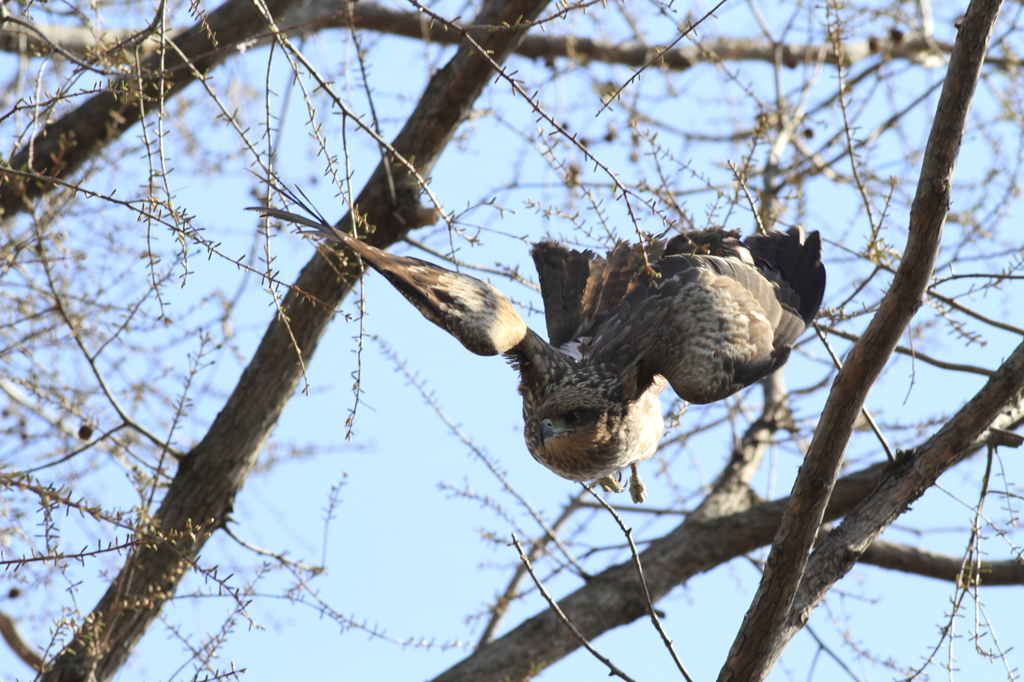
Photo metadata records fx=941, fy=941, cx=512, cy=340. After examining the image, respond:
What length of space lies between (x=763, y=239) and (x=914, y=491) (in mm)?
1247

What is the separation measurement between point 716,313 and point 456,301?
103cm

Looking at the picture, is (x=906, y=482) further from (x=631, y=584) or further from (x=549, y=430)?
(x=631, y=584)

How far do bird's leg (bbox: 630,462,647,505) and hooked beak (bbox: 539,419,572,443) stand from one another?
31.9 inches

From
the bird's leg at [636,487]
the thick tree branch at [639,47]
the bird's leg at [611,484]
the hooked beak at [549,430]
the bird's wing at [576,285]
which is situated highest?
the thick tree branch at [639,47]

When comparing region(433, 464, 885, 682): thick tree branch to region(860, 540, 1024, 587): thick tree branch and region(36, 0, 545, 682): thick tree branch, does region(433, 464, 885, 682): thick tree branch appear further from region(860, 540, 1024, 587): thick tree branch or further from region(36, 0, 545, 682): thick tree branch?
region(36, 0, 545, 682): thick tree branch

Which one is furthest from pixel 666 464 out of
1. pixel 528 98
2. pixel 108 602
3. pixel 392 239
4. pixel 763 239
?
pixel 528 98

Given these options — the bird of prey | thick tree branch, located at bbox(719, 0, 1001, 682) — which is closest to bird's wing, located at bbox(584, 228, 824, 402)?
the bird of prey

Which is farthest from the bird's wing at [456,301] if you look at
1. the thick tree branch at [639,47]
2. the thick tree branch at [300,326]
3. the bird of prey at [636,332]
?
the thick tree branch at [639,47]

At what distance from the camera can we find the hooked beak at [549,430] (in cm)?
334

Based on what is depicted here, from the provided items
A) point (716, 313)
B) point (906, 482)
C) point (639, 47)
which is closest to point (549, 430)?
point (716, 313)

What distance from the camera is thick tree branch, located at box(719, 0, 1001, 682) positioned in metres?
2.49

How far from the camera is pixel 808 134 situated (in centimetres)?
534

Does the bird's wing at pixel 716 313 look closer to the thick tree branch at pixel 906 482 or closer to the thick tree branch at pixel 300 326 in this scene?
the thick tree branch at pixel 906 482

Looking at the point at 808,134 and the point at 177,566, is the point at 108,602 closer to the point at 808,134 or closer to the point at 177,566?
the point at 177,566
